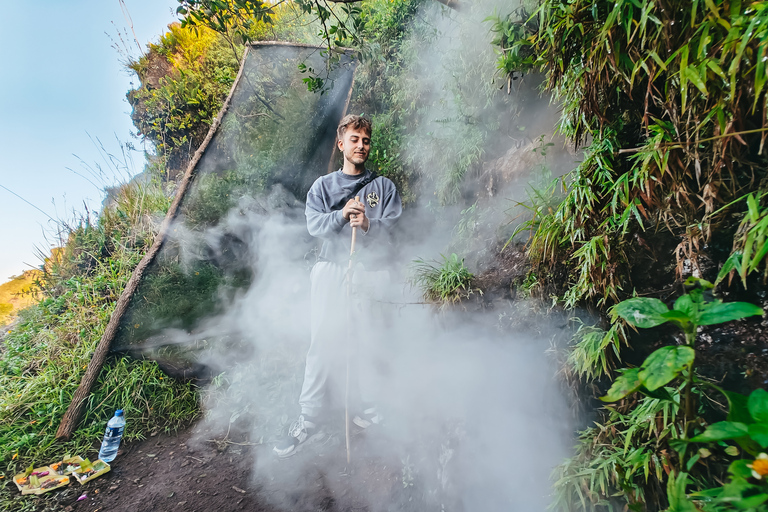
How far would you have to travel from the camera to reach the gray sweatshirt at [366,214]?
3.09 meters

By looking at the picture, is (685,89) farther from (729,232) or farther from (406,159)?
(406,159)

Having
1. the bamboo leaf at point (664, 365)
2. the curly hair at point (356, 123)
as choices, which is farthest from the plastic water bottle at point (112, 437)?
the bamboo leaf at point (664, 365)

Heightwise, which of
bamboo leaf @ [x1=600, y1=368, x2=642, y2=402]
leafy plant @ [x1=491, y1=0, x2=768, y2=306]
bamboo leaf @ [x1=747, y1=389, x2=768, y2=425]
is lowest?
bamboo leaf @ [x1=747, y1=389, x2=768, y2=425]

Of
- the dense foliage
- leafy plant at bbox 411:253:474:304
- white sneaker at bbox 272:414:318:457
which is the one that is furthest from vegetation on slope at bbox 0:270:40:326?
leafy plant at bbox 411:253:474:304

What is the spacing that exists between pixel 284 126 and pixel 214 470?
4.16 meters

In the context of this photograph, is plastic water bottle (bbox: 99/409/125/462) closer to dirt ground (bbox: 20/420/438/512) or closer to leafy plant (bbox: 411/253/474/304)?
dirt ground (bbox: 20/420/438/512)

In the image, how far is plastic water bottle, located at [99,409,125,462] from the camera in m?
3.23

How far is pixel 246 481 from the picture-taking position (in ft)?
9.48

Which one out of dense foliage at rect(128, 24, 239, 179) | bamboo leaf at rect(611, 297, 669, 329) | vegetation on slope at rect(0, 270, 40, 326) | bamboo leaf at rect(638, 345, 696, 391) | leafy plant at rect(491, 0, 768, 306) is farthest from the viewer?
dense foliage at rect(128, 24, 239, 179)

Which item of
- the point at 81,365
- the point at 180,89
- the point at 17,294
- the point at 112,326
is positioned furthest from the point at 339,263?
the point at 17,294

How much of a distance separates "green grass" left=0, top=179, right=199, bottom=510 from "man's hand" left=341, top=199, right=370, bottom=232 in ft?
9.77

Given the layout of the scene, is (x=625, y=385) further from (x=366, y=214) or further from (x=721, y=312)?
(x=366, y=214)

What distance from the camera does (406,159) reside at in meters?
4.29

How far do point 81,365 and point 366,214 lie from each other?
366 centimetres
